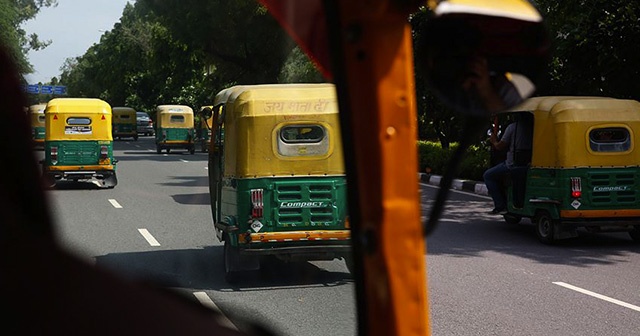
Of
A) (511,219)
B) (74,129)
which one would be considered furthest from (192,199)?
(74,129)

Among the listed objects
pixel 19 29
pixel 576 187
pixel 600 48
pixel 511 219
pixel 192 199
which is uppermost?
pixel 600 48

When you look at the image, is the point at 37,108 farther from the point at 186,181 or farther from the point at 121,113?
the point at 186,181

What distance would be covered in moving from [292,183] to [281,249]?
70 centimetres

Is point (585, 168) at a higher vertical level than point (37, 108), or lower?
lower

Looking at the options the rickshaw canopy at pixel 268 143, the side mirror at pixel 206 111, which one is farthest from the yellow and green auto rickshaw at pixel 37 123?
the rickshaw canopy at pixel 268 143

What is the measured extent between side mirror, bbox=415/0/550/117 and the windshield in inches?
0.5

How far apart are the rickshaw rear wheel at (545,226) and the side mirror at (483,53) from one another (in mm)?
10429

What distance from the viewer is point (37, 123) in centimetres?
118

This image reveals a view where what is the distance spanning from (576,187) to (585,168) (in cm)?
28

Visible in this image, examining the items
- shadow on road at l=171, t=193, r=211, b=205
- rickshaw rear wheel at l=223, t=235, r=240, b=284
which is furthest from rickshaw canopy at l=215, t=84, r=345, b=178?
shadow on road at l=171, t=193, r=211, b=205

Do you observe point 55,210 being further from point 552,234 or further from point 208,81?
point 552,234

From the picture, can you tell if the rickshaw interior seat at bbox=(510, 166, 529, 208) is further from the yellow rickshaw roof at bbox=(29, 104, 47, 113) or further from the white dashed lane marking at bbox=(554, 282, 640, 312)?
the yellow rickshaw roof at bbox=(29, 104, 47, 113)

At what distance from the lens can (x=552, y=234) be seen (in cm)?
1129

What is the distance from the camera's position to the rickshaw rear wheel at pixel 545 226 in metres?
11.3
